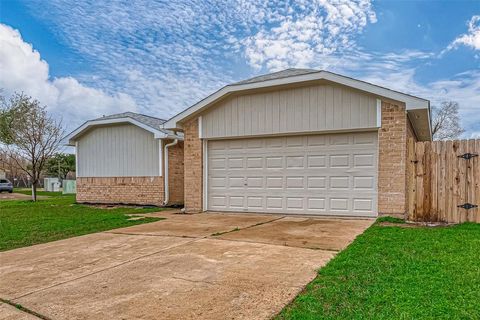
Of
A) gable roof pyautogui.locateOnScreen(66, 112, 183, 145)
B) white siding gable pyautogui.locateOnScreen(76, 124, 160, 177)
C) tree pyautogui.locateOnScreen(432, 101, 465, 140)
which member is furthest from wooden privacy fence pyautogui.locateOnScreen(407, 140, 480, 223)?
tree pyautogui.locateOnScreen(432, 101, 465, 140)

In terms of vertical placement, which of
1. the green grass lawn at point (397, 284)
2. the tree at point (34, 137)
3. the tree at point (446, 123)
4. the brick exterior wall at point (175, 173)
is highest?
the tree at point (446, 123)

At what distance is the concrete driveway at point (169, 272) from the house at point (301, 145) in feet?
5.96

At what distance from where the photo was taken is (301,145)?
928 cm

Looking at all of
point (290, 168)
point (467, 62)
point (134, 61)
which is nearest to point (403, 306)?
point (290, 168)

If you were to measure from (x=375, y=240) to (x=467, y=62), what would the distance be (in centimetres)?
1696

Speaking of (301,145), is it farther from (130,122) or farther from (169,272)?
(130,122)

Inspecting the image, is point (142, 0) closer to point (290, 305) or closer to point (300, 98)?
point (300, 98)

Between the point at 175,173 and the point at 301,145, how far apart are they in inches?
218

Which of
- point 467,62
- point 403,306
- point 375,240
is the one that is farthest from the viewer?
point 467,62

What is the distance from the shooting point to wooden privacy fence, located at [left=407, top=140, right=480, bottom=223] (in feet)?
23.3

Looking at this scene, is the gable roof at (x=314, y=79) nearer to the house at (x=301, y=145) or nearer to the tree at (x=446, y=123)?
the house at (x=301, y=145)

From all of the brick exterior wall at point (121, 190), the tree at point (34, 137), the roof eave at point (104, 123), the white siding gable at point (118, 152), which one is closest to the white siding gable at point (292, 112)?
the roof eave at point (104, 123)

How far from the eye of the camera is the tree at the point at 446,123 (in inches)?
1062

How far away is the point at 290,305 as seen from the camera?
9.75 feet
